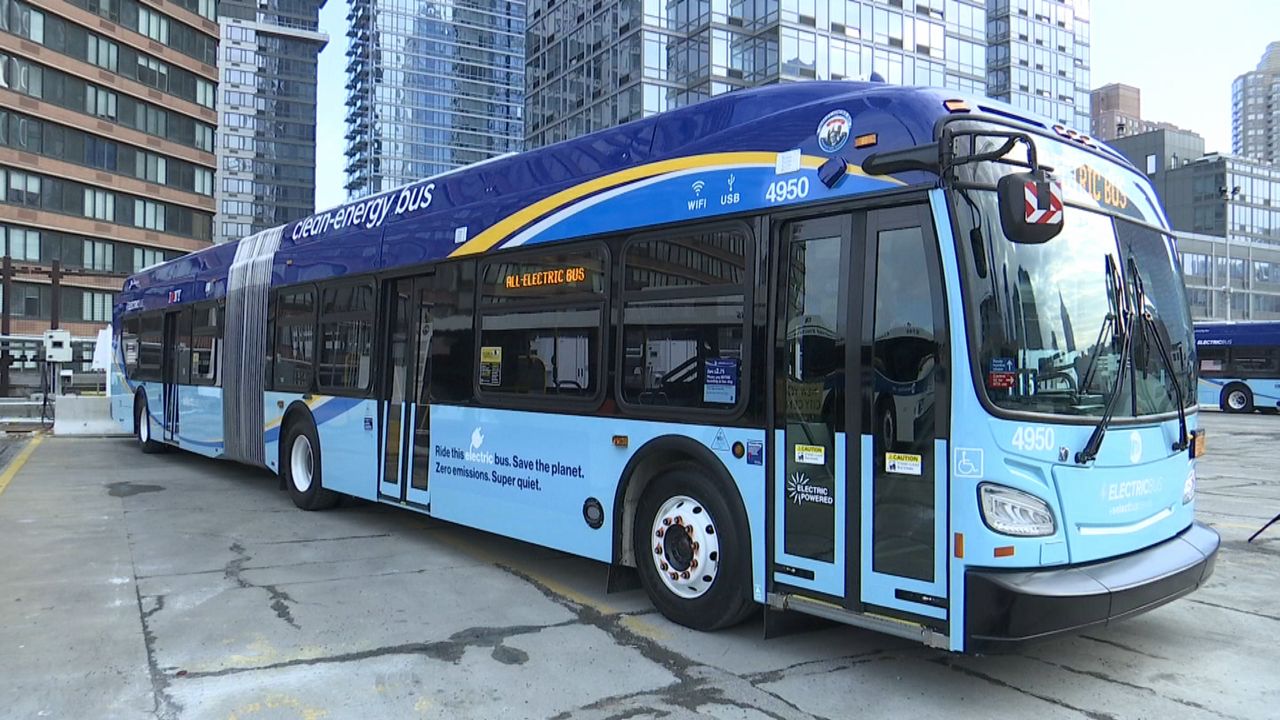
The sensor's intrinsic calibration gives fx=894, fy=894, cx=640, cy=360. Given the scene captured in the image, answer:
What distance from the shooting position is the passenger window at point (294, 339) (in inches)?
395

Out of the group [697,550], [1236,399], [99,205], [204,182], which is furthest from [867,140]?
[204,182]

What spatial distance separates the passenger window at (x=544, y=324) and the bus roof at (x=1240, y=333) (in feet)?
Answer: 105

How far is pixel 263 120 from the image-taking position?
143m

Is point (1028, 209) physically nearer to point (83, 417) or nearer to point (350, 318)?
point (350, 318)

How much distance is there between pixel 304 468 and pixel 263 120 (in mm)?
149143

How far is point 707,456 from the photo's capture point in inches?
209

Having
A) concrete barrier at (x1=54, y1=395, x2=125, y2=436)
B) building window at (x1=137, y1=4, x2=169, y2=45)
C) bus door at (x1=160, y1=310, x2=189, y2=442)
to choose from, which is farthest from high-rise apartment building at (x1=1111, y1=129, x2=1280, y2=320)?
building window at (x1=137, y1=4, x2=169, y2=45)

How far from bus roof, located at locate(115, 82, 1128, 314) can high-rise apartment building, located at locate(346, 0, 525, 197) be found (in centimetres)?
13088

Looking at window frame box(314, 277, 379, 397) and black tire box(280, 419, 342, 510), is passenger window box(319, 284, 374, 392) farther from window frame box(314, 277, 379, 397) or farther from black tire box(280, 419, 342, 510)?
black tire box(280, 419, 342, 510)

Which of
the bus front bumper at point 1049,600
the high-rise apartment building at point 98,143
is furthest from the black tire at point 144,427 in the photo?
the high-rise apartment building at point 98,143

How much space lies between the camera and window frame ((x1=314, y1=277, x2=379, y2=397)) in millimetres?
8875

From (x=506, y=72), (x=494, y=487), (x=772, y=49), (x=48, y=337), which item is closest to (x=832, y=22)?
(x=772, y=49)

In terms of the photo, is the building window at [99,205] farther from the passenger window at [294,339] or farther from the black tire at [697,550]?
the black tire at [697,550]

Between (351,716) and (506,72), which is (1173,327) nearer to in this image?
(351,716)
